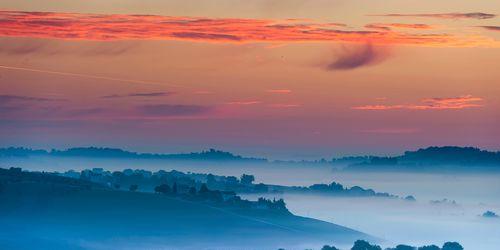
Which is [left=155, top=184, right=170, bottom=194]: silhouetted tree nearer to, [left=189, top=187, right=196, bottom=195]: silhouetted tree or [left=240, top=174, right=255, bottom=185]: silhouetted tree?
[left=189, top=187, right=196, bottom=195]: silhouetted tree

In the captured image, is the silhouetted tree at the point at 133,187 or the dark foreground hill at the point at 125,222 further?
the silhouetted tree at the point at 133,187

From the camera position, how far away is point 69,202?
104 metres

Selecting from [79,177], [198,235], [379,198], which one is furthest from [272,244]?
[379,198]

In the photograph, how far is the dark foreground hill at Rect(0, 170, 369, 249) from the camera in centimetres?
9938

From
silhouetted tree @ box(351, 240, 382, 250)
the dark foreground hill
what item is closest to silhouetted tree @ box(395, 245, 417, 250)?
silhouetted tree @ box(351, 240, 382, 250)

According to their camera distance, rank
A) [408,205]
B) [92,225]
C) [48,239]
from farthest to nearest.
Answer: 1. [408,205]
2. [92,225]
3. [48,239]

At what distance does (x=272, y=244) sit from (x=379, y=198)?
3389 cm

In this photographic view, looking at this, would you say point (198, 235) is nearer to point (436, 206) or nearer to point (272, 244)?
point (272, 244)

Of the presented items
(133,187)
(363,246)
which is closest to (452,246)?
(363,246)

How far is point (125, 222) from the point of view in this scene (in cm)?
10344

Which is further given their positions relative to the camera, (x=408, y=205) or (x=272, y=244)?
(x=408, y=205)

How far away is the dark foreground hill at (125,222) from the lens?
326ft

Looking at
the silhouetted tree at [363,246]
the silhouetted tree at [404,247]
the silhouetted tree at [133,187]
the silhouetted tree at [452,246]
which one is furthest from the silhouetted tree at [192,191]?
the silhouetted tree at [452,246]

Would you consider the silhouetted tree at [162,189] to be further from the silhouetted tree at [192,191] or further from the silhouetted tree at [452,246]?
the silhouetted tree at [452,246]
